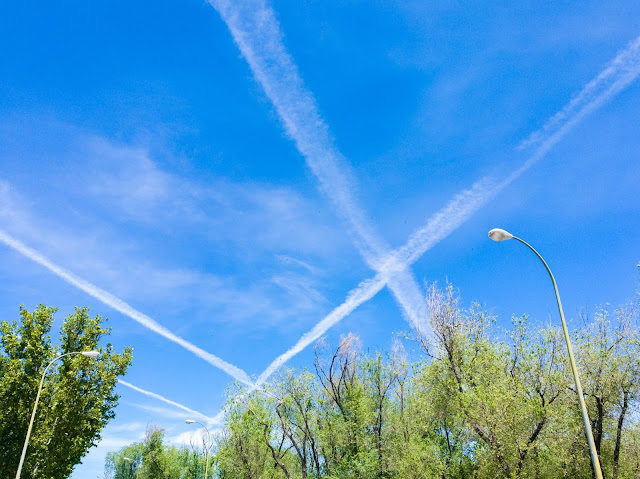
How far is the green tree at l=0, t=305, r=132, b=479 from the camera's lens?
26.1m

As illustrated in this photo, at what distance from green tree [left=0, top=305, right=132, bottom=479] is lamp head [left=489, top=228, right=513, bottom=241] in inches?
1056

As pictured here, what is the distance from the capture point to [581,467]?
24.6m

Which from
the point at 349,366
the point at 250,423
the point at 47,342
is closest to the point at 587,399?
the point at 349,366

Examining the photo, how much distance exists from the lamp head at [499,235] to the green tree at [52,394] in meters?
26.8

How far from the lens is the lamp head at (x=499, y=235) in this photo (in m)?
13.7

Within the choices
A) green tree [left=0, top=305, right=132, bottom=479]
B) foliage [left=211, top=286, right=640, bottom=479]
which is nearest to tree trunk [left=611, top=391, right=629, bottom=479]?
foliage [left=211, top=286, right=640, bottom=479]

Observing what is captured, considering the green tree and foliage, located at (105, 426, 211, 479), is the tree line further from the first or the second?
foliage, located at (105, 426, 211, 479)

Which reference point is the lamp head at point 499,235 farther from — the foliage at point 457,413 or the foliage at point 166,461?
the foliage at point 166,461

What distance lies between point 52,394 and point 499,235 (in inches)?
1106

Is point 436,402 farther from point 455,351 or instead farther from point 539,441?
point 539,441

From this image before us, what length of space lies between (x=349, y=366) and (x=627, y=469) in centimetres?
2164

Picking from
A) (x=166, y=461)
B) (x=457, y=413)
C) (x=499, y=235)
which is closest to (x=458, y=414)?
(x=457, y=413)

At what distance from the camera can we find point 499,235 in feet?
45.3

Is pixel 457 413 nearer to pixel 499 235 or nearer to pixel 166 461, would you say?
pixel 499 235
